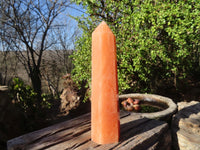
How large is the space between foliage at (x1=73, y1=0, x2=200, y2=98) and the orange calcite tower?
1722 mm

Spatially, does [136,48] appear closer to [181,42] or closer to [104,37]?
[181,42]

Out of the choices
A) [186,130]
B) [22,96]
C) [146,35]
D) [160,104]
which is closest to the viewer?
[186,130]

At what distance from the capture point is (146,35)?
8.64 feet

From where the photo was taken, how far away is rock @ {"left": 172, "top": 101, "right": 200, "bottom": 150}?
1447 millimetres

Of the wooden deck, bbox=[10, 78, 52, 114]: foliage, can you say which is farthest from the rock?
bbox=[10, 78, 52, 114]: foliage

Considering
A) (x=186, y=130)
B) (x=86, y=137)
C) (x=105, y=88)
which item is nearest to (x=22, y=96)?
(x=86, y=137)

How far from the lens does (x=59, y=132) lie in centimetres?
116

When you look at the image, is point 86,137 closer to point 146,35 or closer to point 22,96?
point 146,35

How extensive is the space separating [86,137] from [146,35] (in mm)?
2231

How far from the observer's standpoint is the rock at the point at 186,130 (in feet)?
4.75

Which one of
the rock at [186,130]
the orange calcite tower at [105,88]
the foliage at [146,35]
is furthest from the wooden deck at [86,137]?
the foliage at [146,35]

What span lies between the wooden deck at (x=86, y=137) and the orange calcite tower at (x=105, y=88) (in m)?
0.09

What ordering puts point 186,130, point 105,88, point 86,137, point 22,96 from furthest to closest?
1. point 22,96
2. point 186,130
3. point 86,137
4. point 105,88

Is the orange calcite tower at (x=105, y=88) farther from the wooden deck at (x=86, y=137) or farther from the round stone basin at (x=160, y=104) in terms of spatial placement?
the round stone basin at (x=160, y=104)
